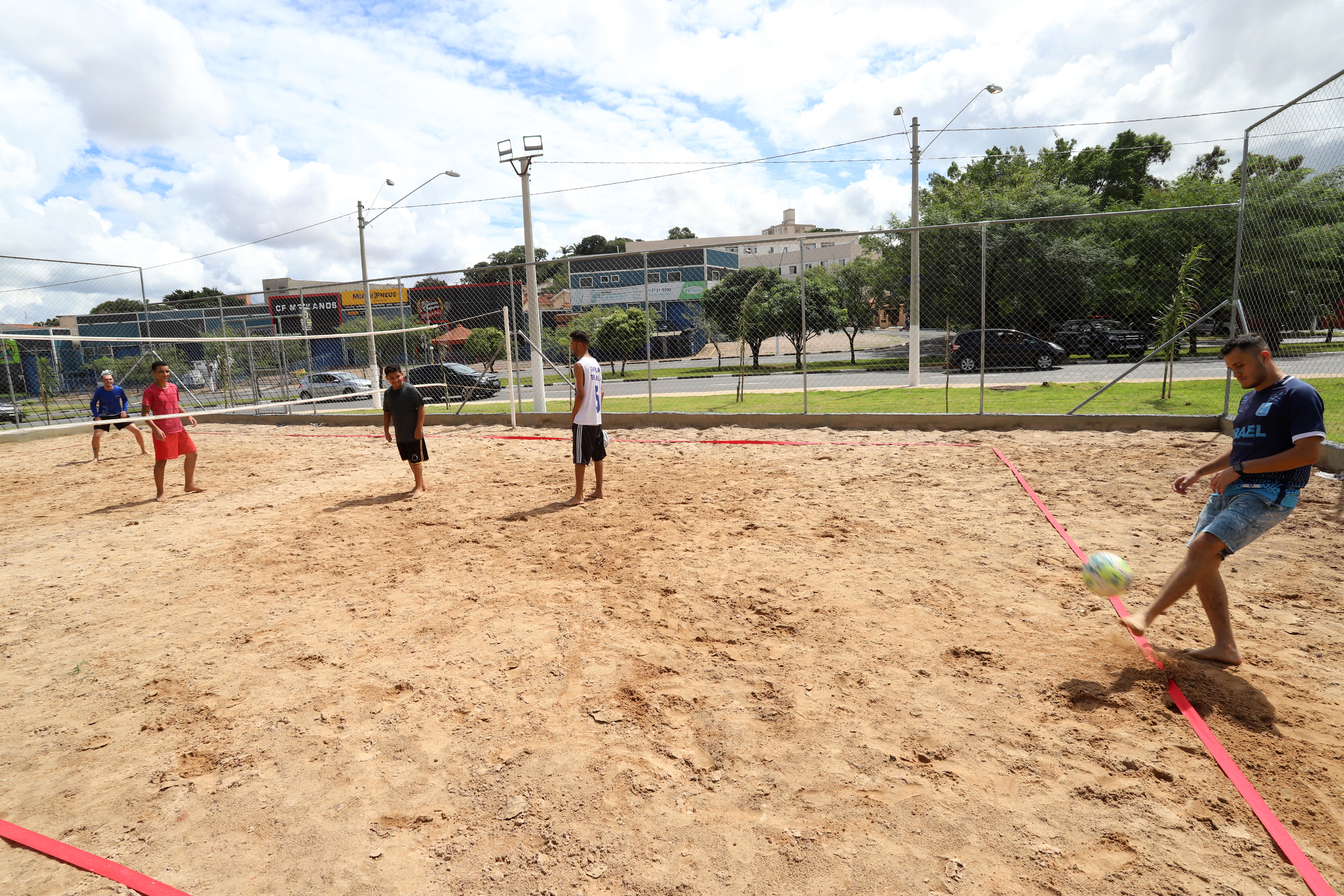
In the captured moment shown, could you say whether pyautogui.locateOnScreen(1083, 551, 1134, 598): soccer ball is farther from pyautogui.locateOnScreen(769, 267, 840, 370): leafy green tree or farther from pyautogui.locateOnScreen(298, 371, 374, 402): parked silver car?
pyautogui.locateOnScreen(298, 371, 374, 402): parked silver car

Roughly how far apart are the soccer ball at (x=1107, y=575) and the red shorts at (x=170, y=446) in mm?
10007

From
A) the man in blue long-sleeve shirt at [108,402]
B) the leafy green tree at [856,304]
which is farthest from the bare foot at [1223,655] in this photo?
the leafy green tree at [856,304]

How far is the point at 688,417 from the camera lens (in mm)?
13195

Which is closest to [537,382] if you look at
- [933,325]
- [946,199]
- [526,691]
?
[526,691]

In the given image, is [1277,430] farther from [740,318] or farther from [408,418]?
[740,318]

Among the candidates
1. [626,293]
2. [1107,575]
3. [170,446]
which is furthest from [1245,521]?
[626,293]

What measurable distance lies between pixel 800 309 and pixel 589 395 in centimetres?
1568

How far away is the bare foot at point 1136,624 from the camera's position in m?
3.88

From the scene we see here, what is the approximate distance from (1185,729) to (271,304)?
40.4 meters

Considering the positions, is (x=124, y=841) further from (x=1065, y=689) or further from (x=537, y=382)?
(x=537, y=382)

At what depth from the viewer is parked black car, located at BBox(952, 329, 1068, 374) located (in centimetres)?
1783

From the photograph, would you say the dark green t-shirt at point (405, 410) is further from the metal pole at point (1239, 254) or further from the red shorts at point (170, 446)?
the metal pole at point (1239, 254)

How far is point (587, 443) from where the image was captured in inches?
304

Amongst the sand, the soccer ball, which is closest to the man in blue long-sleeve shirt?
the sand
